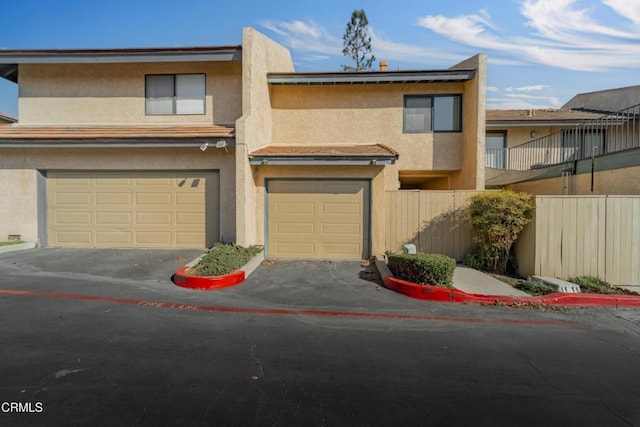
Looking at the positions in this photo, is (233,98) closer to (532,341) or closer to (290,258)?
(290,258)

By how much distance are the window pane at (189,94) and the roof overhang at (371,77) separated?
8.16 feet

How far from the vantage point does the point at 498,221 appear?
26.7 ft

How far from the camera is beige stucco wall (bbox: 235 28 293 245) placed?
939 centimetres

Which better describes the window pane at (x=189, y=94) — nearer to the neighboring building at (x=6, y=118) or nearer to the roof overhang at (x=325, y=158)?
the roof overhang at (x=325, y=158)

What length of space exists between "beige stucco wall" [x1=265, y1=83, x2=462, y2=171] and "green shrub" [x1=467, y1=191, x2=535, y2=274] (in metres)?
3.63

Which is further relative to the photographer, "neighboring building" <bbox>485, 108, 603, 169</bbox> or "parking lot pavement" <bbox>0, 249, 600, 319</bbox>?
"neighboring building" <bbox>485, 108, 603, 169</bbox>

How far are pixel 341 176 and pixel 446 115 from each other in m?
5.10

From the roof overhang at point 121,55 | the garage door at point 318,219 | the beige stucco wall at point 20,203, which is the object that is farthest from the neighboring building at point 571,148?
the beige stucco wall at point 20,203

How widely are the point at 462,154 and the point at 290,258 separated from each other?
7404mm

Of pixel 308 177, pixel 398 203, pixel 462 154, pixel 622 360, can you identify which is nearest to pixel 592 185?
pixel 462 154

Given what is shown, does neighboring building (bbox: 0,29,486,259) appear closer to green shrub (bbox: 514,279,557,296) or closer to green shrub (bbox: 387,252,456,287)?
green shrub (bbox: 387,252,456,287)

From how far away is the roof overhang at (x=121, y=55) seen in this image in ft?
34.9

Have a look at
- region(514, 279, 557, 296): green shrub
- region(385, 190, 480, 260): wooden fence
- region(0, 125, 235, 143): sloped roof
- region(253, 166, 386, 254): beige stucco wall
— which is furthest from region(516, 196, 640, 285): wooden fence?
region(0, 125, 235, 143): sloped roof

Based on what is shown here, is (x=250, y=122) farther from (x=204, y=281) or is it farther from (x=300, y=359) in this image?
(x=300, y=359)
